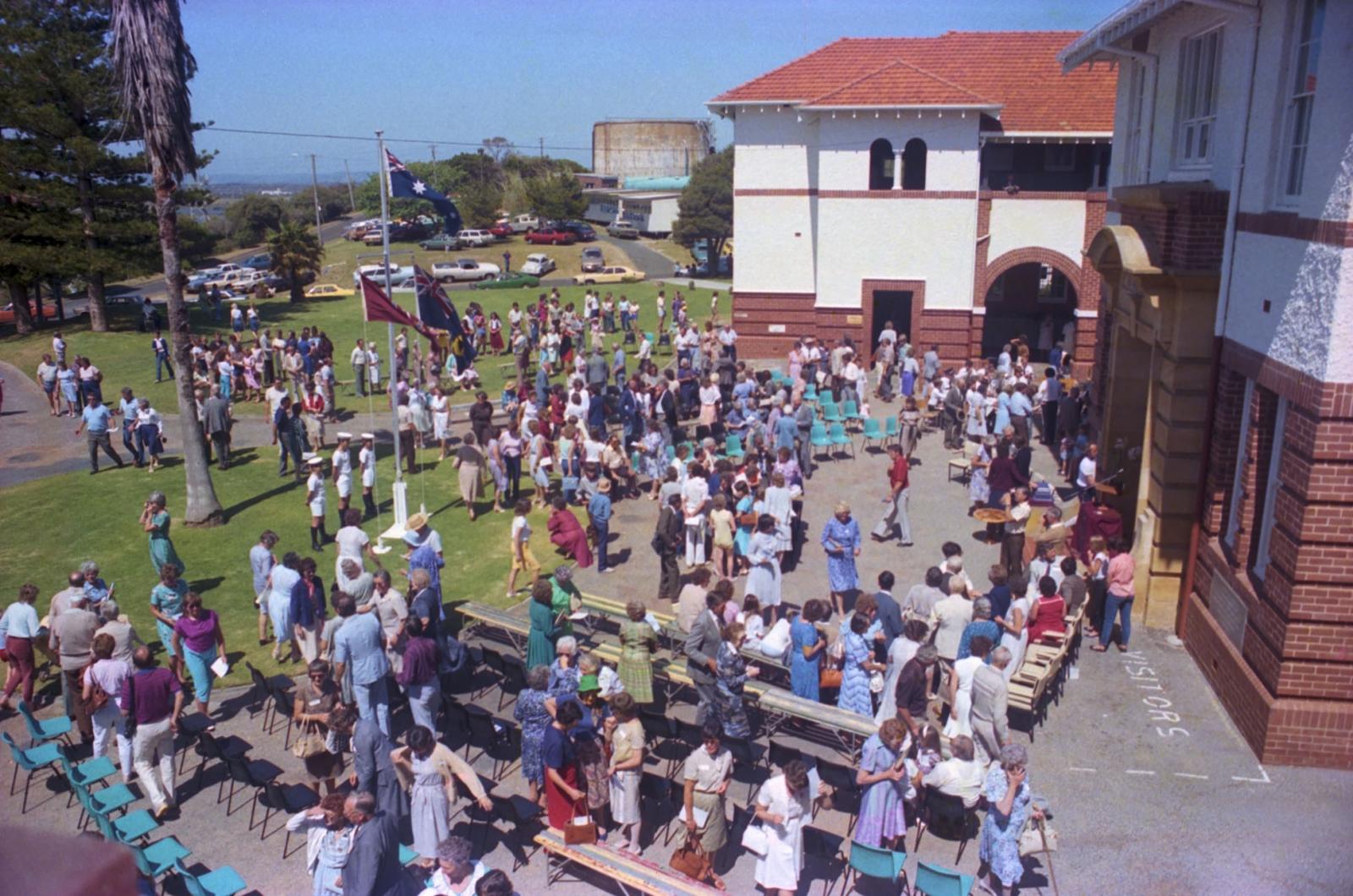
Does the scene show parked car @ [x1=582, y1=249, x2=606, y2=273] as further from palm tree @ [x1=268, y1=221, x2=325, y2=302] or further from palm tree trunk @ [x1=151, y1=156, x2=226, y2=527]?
palm tree trunk @ [x1=151, y1=156, x2=226, y2=527]

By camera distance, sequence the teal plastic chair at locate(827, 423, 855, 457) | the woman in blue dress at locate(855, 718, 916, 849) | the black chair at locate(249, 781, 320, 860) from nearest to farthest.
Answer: the woman in blue dress at locate(855, 718, 916, 849), the black chair at locate(249, 781, 320, 860), the teal plastic chair at locate(827, 423, 855, 457)

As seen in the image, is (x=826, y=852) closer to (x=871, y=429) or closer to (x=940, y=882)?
(x=940, y=882)

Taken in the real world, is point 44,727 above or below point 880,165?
below

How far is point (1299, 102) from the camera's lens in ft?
34.4

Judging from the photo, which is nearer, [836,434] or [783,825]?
[783,825]

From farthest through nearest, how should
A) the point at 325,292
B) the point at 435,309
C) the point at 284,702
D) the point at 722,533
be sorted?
the point at 325,292
the point at 435,309
the point at 722,533
the point at 284,702

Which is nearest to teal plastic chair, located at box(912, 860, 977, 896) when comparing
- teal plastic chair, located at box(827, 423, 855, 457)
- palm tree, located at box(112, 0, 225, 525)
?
teal plastic chair, located at box(827, 423, 855, 457)

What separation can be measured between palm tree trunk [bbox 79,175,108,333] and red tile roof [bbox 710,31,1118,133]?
865 inches

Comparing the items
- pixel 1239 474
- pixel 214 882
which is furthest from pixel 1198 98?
pixel 214 882

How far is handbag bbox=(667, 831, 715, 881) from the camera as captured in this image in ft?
27.7

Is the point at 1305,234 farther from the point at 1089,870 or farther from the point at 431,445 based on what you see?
the point at 431,445

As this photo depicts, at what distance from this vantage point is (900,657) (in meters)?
9.81

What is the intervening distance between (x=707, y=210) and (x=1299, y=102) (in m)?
54.7

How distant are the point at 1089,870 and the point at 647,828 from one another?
381cm
